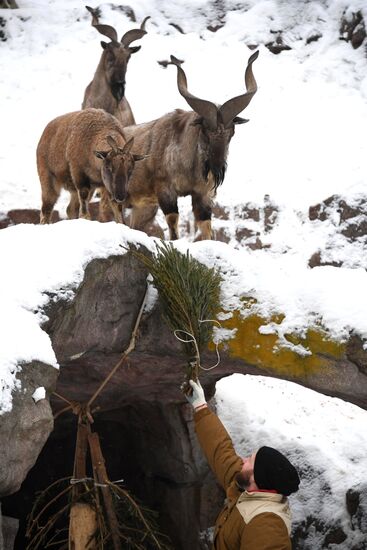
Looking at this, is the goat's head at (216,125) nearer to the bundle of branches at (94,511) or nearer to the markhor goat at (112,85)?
the markhor goat at (112,85)

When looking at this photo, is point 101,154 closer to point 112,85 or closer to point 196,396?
point 112,85

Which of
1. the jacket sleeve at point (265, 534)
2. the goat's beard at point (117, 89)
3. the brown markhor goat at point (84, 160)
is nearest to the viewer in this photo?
the jacket sleeve at point (265, 534)

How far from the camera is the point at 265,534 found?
11.1ft

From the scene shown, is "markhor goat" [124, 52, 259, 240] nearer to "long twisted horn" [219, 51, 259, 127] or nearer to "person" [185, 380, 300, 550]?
"long twisted horn" [219, 51, 259, 127]

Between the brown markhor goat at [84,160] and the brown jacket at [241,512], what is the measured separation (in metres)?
3.66

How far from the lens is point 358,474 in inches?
253

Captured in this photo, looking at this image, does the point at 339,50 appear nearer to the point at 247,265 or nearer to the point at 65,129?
the point at 65,129

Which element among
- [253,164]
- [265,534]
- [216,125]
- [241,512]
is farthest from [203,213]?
[253,164]

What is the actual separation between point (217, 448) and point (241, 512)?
568 mm

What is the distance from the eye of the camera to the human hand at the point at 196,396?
171 inches

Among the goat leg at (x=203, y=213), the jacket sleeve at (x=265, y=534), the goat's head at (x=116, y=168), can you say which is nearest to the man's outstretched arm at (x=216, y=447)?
the jacket sleeve at (x=265, y=534)

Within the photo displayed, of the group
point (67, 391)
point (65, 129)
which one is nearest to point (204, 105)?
point (65, 129)

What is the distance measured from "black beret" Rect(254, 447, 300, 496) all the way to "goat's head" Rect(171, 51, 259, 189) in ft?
14.4

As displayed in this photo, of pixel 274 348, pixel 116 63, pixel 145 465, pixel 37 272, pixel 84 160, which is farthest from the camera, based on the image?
pixel 116 63
